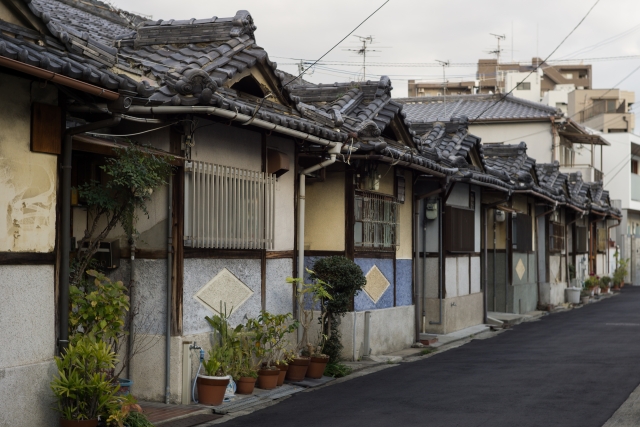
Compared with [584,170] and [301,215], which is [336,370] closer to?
[301,215]

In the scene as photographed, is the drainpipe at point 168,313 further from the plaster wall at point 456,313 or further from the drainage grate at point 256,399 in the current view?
the plaster wall at point 456,313

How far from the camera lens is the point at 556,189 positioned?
34.3m

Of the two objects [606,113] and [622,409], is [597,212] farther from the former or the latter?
[622,409]

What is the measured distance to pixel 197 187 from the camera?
1220 cm

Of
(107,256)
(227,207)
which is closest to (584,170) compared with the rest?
(227,207)

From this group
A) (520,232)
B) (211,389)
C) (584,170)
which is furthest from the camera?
(584,170)

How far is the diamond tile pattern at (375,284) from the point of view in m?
18.0

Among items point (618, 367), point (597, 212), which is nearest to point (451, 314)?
point (618, 367)

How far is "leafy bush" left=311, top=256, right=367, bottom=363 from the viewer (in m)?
15.4

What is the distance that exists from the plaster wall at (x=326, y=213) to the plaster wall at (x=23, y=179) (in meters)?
8.13

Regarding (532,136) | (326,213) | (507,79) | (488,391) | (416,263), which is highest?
(507,79)

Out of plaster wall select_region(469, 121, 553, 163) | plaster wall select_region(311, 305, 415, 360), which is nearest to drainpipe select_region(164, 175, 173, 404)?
plaster wall select_region(311, 305, 415, 360)

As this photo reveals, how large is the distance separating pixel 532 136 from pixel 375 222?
27.9 metres

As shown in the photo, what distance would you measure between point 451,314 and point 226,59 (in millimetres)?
12518
